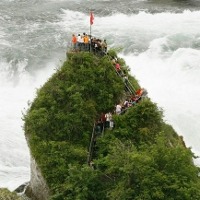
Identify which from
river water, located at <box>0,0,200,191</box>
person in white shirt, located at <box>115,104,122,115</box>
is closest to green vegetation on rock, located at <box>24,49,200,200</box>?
person in white shirt, located at <box>115,104,122,115</box>

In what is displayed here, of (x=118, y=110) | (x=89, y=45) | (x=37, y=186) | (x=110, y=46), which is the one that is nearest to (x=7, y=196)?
(x=37, y=186)

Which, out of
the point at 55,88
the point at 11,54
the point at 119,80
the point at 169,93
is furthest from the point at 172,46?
the point at 55,88

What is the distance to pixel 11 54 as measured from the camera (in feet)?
152

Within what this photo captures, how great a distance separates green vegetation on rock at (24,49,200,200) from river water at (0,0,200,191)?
6.44 metres

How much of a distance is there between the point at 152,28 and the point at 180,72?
12.7 meters

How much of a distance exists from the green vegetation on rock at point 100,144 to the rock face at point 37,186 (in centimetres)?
67

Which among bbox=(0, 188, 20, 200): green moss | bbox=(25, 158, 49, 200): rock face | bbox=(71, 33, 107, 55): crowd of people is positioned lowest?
bbox=(0, 188, 20, 200): green moss

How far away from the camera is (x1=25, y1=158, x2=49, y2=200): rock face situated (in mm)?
25250

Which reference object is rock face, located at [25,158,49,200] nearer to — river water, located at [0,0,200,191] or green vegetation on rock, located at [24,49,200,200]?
green vegetation on rock, located at [24,49,200,200]

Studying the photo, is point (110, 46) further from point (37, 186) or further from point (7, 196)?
point (7, 196)

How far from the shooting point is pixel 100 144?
86.0 feet

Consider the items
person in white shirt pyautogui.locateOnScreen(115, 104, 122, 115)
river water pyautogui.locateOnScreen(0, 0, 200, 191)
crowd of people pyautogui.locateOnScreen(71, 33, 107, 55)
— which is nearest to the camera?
person in white shirt pyautogui.locateOnScreen(115, 104, 122, 115)

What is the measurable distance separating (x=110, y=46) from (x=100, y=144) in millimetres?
23436

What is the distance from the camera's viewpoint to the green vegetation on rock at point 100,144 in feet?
72.2
